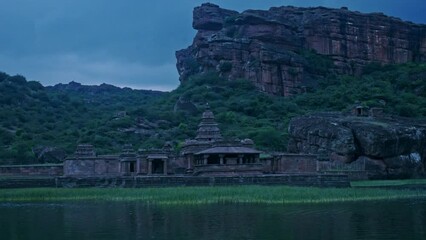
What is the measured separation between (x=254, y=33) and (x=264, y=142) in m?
35.0

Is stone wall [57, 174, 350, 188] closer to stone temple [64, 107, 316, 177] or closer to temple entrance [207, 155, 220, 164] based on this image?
stone temple [64, 107, 316, 177]

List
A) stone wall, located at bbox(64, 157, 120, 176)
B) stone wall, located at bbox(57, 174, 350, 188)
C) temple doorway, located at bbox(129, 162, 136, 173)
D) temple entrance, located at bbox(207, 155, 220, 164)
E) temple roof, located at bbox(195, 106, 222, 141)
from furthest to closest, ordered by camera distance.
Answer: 1. temple roof, located at bbox(195, 106, 222, 141)
2. temple doorway, located at bbox(129, 162, 136, 173)
3. stone wall, located at bbox(64, 157, 120, 176)
4. temple entrance, located at bbox(207, 155, 220, 164)
5. stone wall, located at bbox(57, 174, 350, 188)

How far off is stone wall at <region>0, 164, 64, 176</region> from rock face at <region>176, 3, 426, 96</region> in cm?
4990

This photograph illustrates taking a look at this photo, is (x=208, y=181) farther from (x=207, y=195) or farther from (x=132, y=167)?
(x=132, y=167)

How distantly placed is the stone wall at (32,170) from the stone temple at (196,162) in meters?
1.51

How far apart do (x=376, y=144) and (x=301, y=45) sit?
54744mm

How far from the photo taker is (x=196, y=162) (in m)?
47.5

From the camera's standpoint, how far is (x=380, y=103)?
7906 cm

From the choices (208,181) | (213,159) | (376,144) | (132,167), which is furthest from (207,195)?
(376,144)

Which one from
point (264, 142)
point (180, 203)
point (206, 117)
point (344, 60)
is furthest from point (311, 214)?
point (344, 60)

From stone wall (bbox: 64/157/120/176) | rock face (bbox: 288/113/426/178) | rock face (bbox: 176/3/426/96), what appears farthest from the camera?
rock face (bbox: 176/3/426/96)

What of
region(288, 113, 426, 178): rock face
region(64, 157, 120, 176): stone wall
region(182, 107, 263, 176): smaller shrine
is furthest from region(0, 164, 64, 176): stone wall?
region(288, 113, 426, 178): rock face

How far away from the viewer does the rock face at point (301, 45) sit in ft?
311

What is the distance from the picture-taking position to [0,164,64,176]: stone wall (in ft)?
157
